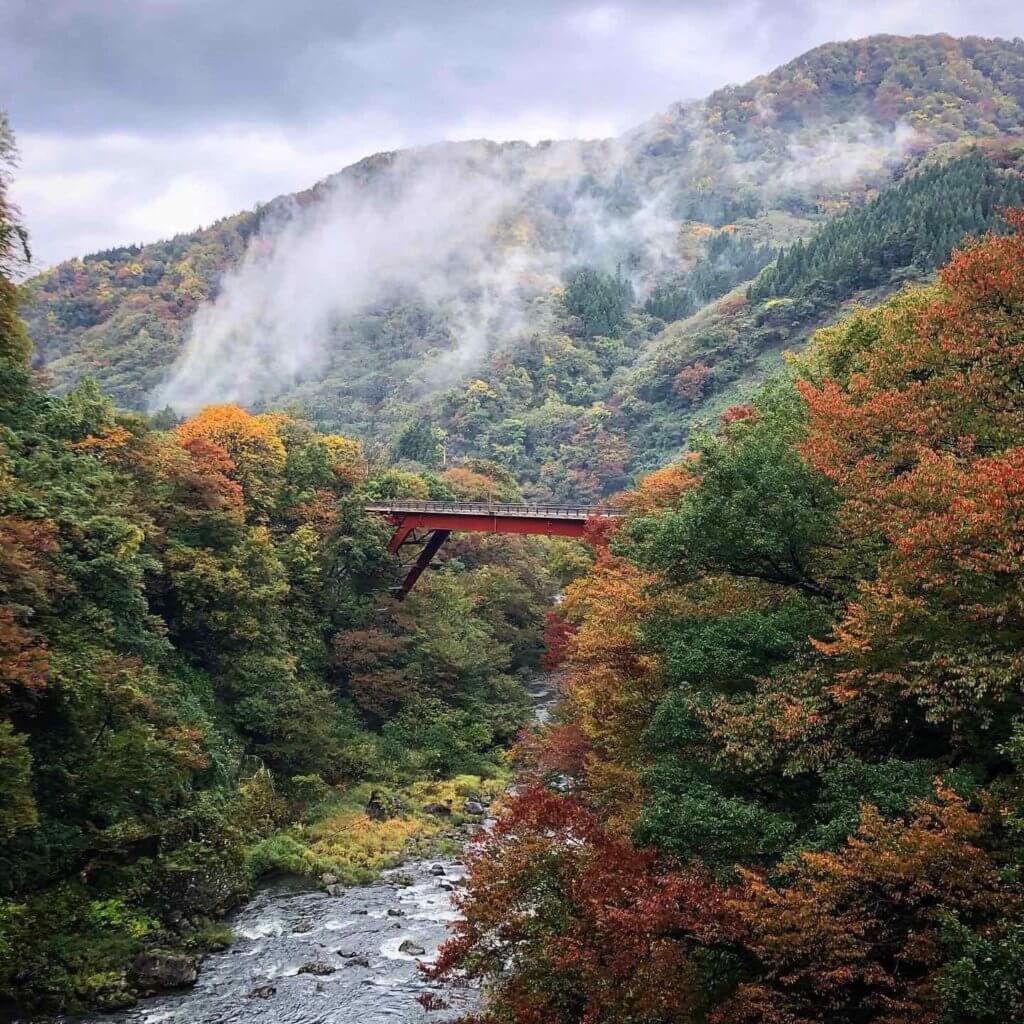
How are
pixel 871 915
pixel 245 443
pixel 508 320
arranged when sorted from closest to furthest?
pixel 871 915 < pixel 245 443 < pixel 508 320

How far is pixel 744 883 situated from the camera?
39.7 feet

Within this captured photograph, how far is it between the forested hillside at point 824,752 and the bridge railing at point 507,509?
16647 millimetres

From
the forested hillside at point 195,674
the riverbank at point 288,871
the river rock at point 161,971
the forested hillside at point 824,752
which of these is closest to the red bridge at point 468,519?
the forested hillside at point 195,674

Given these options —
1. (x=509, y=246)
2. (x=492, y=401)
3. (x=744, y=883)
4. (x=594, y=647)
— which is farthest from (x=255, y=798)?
(x=509, y=246)

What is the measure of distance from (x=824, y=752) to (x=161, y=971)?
1594cm

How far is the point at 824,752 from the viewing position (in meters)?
14.1

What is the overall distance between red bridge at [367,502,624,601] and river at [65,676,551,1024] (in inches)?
673

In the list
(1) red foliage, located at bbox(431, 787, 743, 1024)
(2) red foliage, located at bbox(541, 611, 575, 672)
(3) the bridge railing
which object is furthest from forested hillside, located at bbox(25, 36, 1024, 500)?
(1) red foliage, located at bbox(431, 787, 743, 1024)

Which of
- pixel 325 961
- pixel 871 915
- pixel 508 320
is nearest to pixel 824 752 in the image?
pixel 871 915

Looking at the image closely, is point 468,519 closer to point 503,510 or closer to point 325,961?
point 503,510

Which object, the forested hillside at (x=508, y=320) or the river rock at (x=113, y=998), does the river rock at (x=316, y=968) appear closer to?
the river rock at (x=113, y=998)

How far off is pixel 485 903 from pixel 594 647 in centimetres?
1130

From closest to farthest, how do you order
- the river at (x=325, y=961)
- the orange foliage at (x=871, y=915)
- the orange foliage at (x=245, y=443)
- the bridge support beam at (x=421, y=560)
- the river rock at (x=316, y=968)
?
the orange foliage at (x=871, y=915) → the river at (x=325, y=961) → the river rock at (x=316, y=968) → the orange foliage at (x=245, y=443) → the bridge support beam at (x=421, y=560)

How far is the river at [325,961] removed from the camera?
18.0 metres
